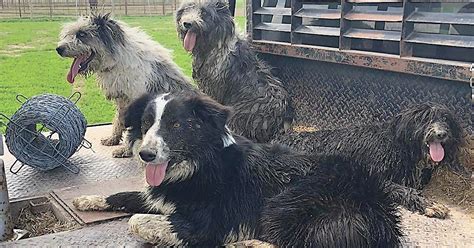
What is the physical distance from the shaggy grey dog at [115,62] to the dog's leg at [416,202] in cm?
251

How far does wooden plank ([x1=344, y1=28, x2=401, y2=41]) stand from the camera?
4.38m

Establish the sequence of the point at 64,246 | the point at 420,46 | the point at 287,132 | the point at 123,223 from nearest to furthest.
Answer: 1. the point at 64,246
2. the point at 123,223
3. the point at 420,46
4. the point at 287,132

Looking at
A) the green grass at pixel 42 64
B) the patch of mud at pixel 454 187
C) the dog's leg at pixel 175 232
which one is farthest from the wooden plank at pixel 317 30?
the dog's leg at pixel 175 232

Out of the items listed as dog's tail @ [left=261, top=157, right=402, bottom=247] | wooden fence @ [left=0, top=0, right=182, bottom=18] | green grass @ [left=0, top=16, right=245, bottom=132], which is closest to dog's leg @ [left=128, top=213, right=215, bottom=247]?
dog's tail @ [left=261, top=157, right=402, bottom=247]

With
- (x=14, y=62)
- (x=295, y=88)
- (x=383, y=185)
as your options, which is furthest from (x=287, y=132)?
(x=14, y=62)

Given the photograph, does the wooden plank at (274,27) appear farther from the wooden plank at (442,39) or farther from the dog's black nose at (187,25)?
the wooden plank at (442,39)

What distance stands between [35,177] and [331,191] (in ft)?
8.94

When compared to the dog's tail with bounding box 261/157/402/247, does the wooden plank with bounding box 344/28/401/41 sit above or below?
above

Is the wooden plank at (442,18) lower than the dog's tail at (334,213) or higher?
higher

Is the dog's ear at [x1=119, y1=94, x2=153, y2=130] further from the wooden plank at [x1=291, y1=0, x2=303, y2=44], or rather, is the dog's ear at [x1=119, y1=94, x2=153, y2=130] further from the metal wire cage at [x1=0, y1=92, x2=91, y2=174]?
the wooden plank at [x1=291, y1=0, x2=303, y2=44]

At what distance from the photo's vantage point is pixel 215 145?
3.24 meters

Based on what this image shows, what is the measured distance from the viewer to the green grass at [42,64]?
9540mm

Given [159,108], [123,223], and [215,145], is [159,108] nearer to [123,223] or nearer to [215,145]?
[215,145]

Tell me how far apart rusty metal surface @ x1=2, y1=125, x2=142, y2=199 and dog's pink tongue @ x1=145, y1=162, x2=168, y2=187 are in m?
1.49
